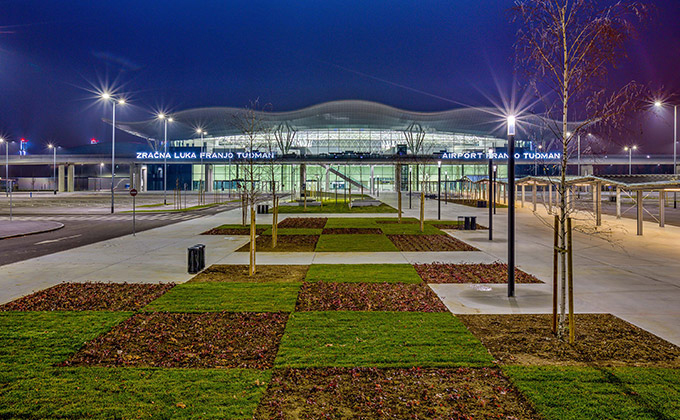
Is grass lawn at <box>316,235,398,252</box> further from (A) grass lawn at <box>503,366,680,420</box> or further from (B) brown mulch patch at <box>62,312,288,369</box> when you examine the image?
(A) grass lawn at <box>503,366,680,420</box>

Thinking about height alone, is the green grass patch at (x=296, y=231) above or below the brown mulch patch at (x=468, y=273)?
above

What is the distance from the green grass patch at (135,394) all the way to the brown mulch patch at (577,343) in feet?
11.6

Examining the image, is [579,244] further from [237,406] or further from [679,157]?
[679,157]

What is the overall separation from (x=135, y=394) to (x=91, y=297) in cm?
528

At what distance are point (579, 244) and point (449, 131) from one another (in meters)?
91.2

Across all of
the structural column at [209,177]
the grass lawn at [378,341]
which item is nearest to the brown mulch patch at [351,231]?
the grass lawn at [378,341]

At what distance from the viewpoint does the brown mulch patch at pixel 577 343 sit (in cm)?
605

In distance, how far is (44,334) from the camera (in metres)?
7.11

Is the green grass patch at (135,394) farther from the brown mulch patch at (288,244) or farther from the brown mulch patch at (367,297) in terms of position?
the brown mulch patch at (288,244)

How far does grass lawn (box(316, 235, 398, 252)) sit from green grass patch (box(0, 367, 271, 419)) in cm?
1091

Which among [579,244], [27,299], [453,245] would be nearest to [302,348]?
[27,299]

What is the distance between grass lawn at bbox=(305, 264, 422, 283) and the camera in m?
11.2

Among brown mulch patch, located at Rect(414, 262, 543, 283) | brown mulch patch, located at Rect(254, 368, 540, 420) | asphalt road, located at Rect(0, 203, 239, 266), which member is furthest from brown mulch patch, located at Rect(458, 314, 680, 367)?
asphalt road, located at Rect(0, 203, 239, 266)

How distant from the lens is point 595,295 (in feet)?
31.7
